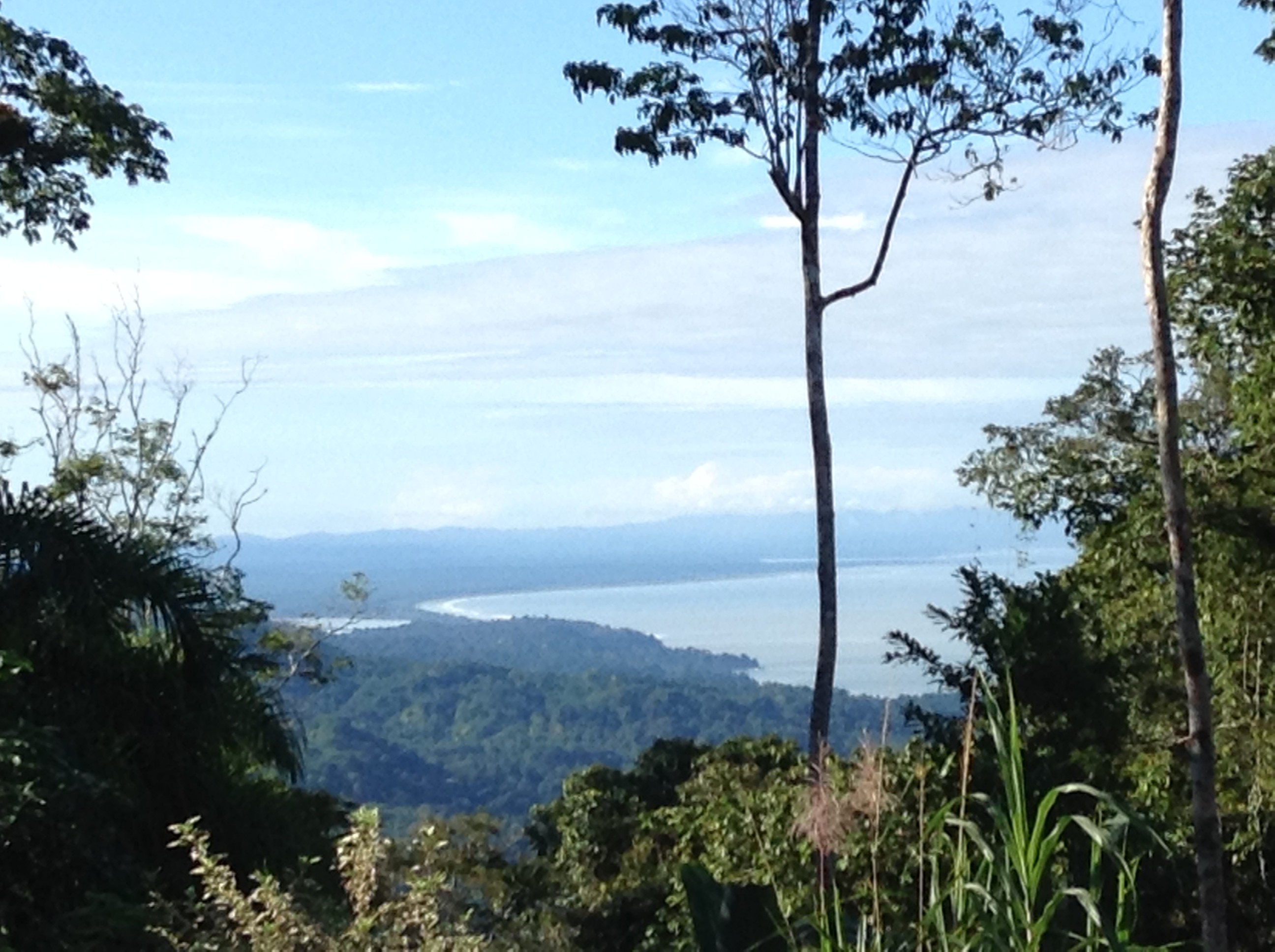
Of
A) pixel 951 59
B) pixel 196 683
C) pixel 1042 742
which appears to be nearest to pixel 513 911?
pixel 196 683

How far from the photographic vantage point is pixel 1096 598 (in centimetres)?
1254

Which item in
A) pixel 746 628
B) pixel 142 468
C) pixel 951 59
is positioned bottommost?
pixel 746 628

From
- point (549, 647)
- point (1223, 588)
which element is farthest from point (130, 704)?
point (549, 647)

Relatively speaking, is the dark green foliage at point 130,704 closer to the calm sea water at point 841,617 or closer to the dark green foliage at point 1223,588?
the calm sea water at point 841,617

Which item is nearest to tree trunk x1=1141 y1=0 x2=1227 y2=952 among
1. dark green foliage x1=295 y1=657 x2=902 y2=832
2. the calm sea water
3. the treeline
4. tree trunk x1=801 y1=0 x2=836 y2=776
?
the calm sea water

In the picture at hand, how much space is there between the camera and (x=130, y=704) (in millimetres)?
5391

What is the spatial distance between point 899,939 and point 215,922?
1523mm

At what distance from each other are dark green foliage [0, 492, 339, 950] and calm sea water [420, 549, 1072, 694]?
2132 millimetres

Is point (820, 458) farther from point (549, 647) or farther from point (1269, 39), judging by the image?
point (549, 647)

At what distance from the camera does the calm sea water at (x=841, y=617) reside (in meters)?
7.95

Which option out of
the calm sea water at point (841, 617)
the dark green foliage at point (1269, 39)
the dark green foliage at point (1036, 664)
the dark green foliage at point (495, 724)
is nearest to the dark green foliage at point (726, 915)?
the calm sea water at point (841, 617)

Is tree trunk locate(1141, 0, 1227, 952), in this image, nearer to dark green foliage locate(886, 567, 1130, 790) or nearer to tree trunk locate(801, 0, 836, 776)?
dark green foliage locate(886, 567, 1130, 790)

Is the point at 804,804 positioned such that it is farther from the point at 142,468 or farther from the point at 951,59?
the point at 142,468

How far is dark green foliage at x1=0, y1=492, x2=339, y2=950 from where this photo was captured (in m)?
4.57
